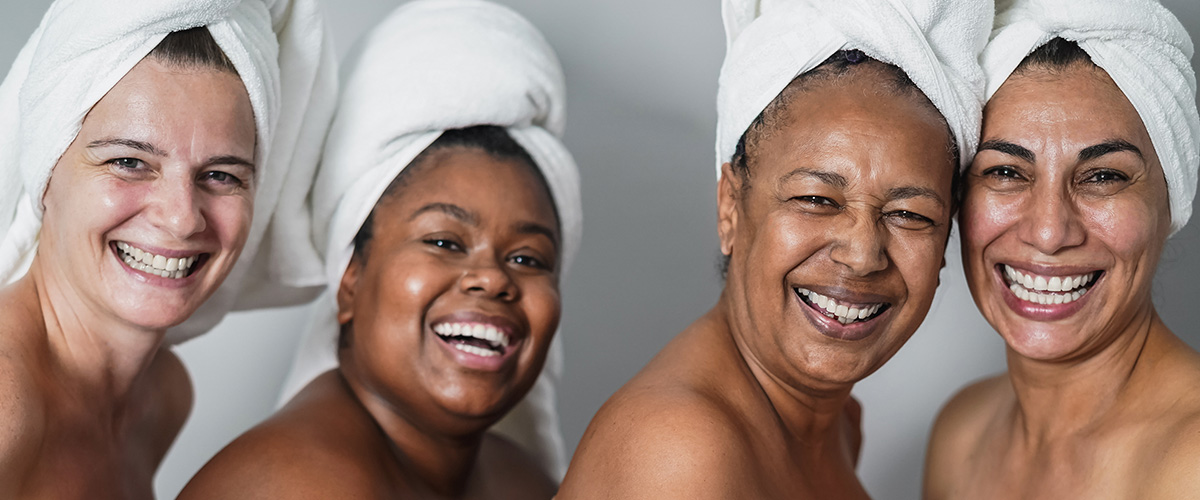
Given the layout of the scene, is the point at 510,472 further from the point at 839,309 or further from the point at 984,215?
the point at 984,215

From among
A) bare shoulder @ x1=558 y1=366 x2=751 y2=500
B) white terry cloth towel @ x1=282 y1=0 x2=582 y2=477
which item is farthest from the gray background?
bare shoulder @ x1=558 y1=366 x2=751 y2=500

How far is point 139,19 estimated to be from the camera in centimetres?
236

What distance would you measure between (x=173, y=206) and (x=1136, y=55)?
6.61ft

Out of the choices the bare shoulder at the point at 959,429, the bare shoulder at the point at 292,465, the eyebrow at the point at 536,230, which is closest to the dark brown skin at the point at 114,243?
the bare shoulder at the point at 292,465

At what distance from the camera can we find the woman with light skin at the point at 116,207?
234 centimetres

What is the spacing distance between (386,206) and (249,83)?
0.50m

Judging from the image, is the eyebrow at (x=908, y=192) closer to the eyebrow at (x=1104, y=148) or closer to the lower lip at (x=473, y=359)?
the eyebrow at (x=1104, y=148)

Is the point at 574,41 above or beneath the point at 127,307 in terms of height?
above

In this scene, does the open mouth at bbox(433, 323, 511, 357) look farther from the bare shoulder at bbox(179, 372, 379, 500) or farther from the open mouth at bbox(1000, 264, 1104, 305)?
the open mouth at bbox(1000, 264, 1104, 305)

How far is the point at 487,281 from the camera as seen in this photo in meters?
2.74

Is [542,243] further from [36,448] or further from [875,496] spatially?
[875,496]

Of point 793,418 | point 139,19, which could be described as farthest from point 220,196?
point 793,418

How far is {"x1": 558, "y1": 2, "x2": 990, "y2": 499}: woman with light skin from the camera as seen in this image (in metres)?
2.08

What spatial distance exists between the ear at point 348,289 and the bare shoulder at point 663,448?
1025 millimetres
